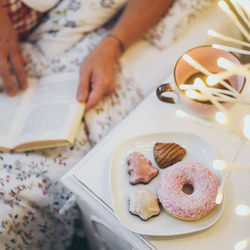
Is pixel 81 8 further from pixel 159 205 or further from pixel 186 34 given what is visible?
pixel 159 205

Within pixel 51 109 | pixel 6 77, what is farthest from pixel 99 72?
pixel 6 77

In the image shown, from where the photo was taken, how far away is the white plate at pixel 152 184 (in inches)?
21.4

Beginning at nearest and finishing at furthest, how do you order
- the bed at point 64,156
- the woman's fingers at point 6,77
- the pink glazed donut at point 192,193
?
the pink glazed donut at point 192,193
the bed at point 64,156
the woman's fingers at point 6,77

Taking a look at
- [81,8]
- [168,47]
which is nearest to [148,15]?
[168,47]

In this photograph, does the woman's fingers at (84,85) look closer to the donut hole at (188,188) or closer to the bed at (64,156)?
the bed at (64,156)

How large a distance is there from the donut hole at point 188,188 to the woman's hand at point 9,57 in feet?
2.07

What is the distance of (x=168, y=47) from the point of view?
974 millimetres

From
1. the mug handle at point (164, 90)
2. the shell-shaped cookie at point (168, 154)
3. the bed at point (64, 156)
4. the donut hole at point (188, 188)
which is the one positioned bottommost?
the bed at point (64, 156)

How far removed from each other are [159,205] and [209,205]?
0.10 m

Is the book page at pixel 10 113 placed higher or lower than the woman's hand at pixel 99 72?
lower

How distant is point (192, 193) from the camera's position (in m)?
0.56

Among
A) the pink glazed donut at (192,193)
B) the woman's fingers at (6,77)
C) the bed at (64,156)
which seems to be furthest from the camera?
the woman's fingers at (6,77)

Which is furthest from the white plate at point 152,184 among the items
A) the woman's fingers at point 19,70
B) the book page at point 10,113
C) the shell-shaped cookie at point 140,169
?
the woman's fingers at point 19,70

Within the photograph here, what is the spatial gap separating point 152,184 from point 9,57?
656 millimetres
